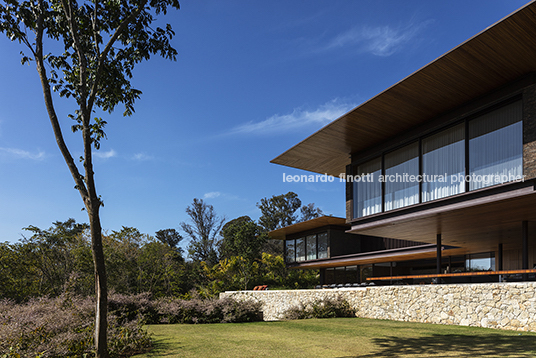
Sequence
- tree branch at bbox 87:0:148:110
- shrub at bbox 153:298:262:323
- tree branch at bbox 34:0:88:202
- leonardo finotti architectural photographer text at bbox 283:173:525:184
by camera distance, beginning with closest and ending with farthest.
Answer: tree branch at bbox 34:0:88:202 < tree branch at bbox 87:0:148:110 < leonardo finotti architectural photographer text at bbox 283:173:525:184 < shrub at bbox 153:298:262:323

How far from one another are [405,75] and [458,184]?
12.1 feet

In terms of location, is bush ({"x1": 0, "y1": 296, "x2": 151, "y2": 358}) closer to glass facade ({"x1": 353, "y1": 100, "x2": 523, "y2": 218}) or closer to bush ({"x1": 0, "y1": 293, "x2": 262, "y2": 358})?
bush ({"x1": 0, "y1": 293, "x2": 262, "y2": 358})

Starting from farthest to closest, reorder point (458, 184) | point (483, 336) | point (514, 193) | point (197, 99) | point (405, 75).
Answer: point (197, 99) → point (458, 184) → point (405, 75) → point (514, 193) → point (483, 336)

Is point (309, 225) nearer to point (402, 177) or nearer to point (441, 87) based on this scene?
point (402, 177)

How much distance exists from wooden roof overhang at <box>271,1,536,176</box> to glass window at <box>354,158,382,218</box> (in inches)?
33.7

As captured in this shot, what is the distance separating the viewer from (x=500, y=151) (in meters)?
10.5

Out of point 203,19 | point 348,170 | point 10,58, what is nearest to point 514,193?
point 348,170

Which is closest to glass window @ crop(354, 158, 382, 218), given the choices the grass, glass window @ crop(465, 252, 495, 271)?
the grass

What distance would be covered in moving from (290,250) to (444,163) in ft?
64.9

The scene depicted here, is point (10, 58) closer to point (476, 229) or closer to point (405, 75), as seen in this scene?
point (405, 75)

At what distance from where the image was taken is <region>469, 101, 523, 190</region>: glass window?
1014cm

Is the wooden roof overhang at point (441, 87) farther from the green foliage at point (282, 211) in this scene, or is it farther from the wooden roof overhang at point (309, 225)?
the green foliage at point (282, 211)

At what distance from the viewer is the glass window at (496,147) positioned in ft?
33.3

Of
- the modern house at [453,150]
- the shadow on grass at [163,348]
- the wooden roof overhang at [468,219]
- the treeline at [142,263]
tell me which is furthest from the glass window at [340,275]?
the shadow on grass at [163,348]
